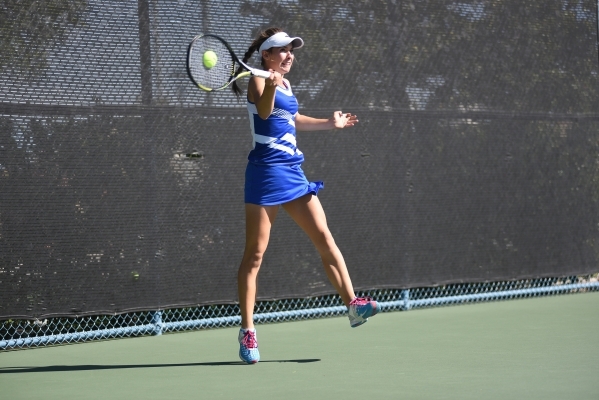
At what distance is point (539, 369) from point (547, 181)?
12.5 feet

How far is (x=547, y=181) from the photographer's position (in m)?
8.05

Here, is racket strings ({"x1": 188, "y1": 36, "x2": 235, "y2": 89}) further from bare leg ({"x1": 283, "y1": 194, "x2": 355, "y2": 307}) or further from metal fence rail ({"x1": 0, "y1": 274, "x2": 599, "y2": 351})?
metal fence rail ({"x1": 0, "y1": 274, "x2": 599, "y2": 351})

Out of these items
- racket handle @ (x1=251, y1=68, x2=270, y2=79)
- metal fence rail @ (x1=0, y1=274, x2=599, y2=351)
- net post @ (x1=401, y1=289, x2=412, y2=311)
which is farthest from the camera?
net post @ (x1=401, y1=289, x2=412, y2=311)

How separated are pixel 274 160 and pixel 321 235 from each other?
0.44 metres

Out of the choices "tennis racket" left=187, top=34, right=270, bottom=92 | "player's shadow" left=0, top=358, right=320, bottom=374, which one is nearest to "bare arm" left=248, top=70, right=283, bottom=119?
"tennis racket" left=187, top=34, right=270, bottom=92

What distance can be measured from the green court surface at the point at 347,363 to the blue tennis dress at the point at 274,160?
31.9 inches

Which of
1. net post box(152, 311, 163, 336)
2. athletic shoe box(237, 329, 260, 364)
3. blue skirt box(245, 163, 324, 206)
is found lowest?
net post box(152, 311, 163, 336)

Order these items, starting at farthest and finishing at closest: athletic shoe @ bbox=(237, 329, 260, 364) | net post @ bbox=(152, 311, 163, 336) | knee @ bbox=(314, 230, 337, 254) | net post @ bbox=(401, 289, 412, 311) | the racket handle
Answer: net post @ bbox=(401, 289, 412, 311) → net post @ bbox=(152, 311, 163, 336) → knee @ bbox=(314, 230, 337, 254) → athletic shoe @ bbox=(237, 329, 260, 364) → the racket handle

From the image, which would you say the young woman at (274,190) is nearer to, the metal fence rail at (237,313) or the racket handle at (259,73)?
the racket handle at (259,73)

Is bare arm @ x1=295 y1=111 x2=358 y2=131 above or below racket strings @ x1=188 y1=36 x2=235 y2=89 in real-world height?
below

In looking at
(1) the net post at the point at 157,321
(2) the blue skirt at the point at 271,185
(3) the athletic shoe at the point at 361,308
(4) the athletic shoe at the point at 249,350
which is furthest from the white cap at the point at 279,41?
(1) the net post at the point at 157,321

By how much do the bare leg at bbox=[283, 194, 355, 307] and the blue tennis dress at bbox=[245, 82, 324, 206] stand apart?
3.1 inches

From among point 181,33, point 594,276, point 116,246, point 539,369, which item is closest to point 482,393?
point 539,369

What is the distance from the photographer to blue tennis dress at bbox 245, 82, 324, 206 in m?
5.08
